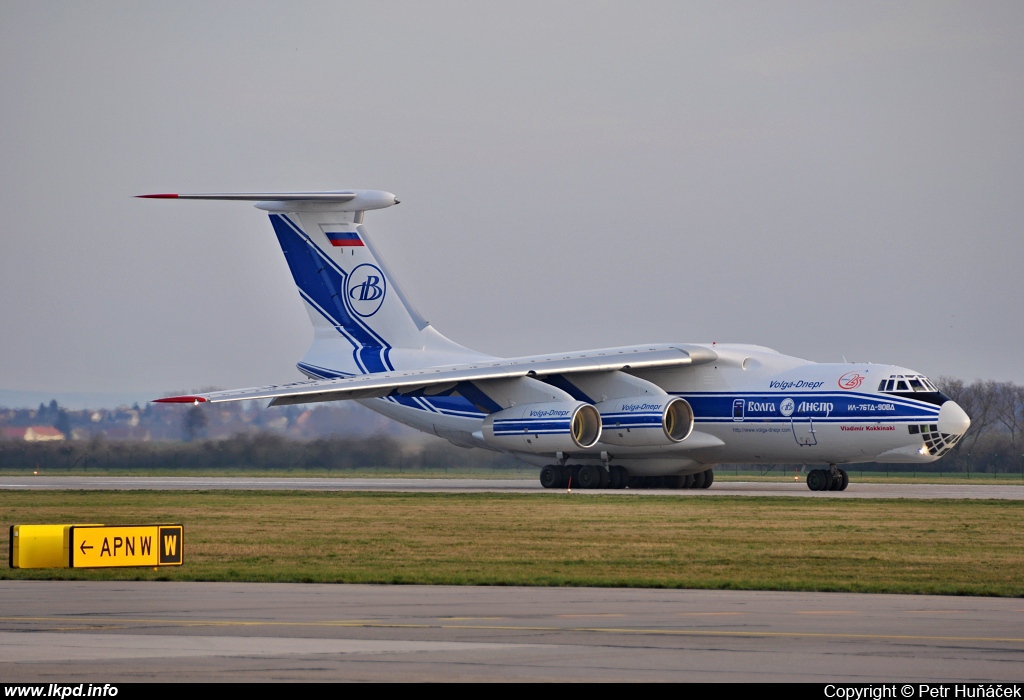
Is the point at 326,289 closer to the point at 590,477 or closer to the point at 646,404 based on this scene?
the point at 590,477

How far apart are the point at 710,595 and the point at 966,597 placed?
7.87ft

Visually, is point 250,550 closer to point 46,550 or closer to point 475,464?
point 46,550

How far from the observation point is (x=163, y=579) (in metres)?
14.5

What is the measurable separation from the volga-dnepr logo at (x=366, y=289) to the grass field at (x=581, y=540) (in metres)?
10.9

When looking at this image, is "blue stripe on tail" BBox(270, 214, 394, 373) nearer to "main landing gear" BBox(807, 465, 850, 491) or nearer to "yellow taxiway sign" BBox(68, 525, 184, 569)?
"main landing gear" BBox(807, 465, 850, 491)

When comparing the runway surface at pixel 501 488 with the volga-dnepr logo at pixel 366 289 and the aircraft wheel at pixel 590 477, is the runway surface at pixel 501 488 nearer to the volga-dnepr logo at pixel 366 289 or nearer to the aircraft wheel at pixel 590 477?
the aircraft wheel at pixel 590 477

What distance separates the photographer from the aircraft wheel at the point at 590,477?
37219 millimetres

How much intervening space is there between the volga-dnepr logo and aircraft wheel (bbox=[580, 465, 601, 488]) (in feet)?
27.2

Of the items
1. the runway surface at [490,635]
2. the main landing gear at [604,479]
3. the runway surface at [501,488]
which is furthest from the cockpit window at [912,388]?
the runway surface at [490,635]

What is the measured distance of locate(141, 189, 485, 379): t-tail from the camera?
41.0 m

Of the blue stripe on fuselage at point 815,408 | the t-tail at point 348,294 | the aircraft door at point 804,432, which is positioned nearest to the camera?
the blue stripe on fuselage at point 815,408

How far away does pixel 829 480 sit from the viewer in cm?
3534

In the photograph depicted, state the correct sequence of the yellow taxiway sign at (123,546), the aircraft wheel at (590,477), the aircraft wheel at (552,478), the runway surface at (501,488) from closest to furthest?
the yellow taxiway sign at (123,546) < the runway surface at (501,488) < the aircraft wheel at (590,477) < the aircraft wheel at (552,478)

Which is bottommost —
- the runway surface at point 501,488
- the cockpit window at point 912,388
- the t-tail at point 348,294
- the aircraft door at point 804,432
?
the runway surface at point 501,488
